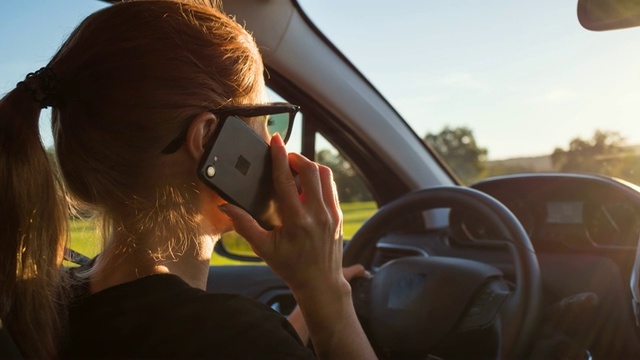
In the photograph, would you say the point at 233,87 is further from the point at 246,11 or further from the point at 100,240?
the point at 246,11

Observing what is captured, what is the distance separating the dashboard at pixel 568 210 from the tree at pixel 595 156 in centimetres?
10

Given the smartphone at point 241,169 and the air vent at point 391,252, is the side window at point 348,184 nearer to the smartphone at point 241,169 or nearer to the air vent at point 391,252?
the air vent at point 391,252

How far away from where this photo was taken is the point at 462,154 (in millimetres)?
3172

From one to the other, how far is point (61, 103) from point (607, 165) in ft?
6.64

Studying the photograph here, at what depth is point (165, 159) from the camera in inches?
54.4

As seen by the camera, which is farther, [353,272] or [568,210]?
[568,210]

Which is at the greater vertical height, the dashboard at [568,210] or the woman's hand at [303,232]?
the woman's hand at [303,232]

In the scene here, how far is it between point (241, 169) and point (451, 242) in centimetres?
166

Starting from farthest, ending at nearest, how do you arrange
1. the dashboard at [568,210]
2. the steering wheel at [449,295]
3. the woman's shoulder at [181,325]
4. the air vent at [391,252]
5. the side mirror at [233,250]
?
1. the side mirror at [233,250]
2. the air vent at [391,252]
3. the dashboard at [568,210]
4. the steering wheel at [449,295]
5. the woman's shoulder at [181,325]

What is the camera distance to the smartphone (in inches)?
52.4

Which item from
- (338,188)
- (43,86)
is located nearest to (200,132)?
(43,86)

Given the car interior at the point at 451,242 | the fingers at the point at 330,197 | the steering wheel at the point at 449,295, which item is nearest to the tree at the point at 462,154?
the car interior at the point at 451,242

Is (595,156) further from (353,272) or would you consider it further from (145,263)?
(145,263)

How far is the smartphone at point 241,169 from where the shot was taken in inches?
52.4
